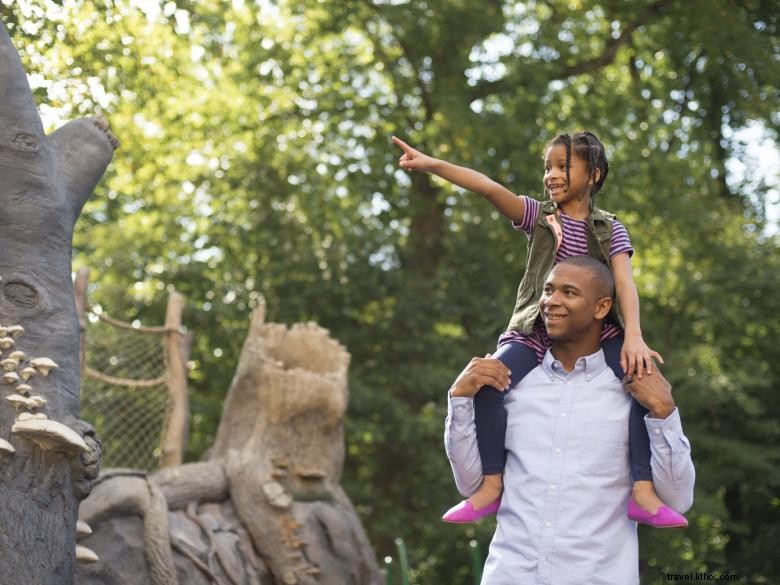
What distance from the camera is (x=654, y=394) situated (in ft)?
11.5

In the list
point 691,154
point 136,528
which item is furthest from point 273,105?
point 136,528

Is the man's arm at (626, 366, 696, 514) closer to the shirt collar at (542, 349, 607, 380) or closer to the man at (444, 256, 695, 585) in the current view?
the man at (444, 256, 695, 585)

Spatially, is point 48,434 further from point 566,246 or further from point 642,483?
point 642,483

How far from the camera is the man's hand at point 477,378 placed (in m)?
3.64

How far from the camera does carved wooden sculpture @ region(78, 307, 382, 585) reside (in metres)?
5.80

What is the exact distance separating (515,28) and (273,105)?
117 inches

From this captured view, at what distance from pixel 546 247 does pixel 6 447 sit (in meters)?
2.07

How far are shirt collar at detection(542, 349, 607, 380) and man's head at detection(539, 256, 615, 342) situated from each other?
3.1 inches

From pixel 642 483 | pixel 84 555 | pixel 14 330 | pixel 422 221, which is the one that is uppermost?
pixel 422 221

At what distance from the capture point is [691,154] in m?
13.6

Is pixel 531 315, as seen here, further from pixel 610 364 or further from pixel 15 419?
pixel 15 419

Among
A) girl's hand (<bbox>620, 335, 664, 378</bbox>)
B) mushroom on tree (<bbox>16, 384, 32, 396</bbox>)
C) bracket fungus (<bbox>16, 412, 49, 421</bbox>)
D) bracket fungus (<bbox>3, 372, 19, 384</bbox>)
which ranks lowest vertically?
bracket fungus (<bbox>16, 412, 49, 421</bbox>)

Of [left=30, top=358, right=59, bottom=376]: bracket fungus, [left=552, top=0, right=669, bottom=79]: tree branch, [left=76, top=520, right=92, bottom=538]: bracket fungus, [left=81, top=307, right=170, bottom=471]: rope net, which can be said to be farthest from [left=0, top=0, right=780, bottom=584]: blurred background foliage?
[left=30, top=358, right=59, bottom=376]: bracket fungus

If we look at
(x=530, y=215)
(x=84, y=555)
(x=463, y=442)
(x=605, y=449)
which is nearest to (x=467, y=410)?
(x=463, y=442)
